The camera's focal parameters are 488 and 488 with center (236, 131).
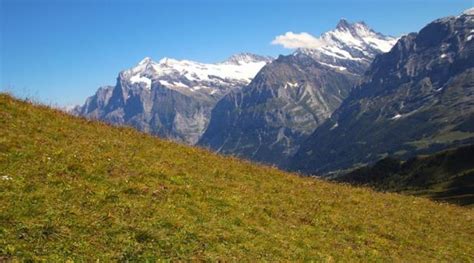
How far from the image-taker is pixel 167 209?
78.4ft

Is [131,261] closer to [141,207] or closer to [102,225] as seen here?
[102,225]

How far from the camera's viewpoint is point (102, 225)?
2097 cm

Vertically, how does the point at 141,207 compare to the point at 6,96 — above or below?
below

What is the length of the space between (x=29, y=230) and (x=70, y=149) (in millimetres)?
9940

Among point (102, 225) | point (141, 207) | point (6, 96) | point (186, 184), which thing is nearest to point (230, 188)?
point (186, 184)

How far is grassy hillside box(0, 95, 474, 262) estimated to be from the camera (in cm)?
2011

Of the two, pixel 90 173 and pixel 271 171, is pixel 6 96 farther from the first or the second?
pixel 271 171

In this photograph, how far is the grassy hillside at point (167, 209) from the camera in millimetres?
20109

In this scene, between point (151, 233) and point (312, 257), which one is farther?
point (312, 257)

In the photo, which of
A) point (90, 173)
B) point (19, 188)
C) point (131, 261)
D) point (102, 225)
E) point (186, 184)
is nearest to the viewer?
point (131, 261)

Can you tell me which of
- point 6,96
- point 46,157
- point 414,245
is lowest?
point 414,245

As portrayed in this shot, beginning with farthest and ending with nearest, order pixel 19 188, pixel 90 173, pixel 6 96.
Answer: pixel 6 96 → pixel 90 173 → pixel 19 188

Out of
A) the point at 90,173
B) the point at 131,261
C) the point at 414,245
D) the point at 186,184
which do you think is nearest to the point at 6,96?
the point at 90,173

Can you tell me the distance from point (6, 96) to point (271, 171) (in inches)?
814
